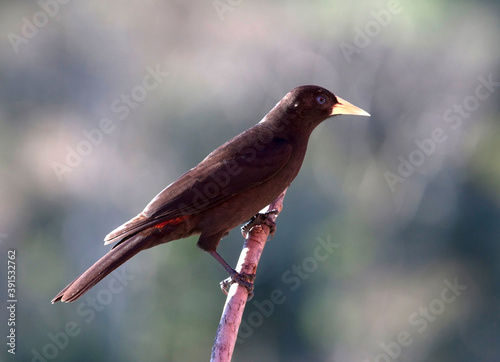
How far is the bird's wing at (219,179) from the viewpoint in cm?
360

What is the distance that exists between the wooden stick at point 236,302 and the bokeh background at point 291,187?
5226mm

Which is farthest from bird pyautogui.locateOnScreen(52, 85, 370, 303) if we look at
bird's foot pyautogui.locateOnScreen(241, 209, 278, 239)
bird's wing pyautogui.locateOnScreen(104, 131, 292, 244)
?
bird's foot pyautogui.locateOnScreen(241, 209, 278, 239)

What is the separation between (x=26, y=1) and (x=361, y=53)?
7246 millimetres

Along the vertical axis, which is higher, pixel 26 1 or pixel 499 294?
pixel 26 1

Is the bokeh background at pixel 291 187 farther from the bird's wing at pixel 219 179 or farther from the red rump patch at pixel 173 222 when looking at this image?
the red rump patch at pixel 173 222

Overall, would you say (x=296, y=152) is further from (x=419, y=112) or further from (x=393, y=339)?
(x=419, y=112)

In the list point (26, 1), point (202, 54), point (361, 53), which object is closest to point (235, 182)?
point (202, 54)

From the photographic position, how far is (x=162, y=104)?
37.6 ft

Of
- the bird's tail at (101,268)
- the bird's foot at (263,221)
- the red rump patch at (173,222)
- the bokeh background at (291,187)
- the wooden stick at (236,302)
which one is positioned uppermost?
the bokeh background at (291,187)

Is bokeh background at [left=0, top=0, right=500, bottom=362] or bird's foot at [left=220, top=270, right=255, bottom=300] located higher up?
bokeh background at [left=0, top=0, right=500, bottom=362]

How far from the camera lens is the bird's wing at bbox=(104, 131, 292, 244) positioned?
11.8 ft

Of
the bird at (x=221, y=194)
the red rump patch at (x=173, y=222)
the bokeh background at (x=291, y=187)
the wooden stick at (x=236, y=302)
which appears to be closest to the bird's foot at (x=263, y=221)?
the wooden stick at (x=236, y=302)

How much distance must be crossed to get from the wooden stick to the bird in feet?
0.33

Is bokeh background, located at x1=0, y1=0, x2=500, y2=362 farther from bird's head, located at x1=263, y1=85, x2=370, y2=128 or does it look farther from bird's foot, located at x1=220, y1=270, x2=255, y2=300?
bird's foot, located at x1=220, y1=270, x2=255, y2=300
